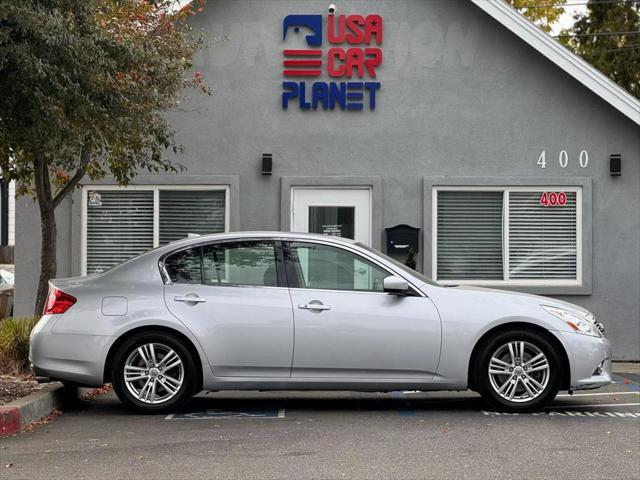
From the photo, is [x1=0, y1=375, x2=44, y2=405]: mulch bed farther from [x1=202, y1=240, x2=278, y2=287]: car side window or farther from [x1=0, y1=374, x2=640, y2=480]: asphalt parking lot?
[x1=202, y1=240, x2=278, y2=287]: car side window

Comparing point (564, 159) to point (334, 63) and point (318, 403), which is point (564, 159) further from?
point (318, 403)

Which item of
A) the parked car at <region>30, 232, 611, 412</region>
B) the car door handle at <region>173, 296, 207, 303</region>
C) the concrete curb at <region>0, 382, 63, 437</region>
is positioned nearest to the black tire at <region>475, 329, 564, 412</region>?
the parked car at <region>30, 232, 611, 412</region>

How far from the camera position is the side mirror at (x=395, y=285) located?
359 inches

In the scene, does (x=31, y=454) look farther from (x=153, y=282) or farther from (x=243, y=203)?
(x=243, y=203)

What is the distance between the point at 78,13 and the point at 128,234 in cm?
604

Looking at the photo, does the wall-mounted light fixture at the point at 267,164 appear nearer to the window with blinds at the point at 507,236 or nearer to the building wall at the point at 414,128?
the building wall at the point at 414,128

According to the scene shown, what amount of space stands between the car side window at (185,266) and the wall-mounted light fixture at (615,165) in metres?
7.39

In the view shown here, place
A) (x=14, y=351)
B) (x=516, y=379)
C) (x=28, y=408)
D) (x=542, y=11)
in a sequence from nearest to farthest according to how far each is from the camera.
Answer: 1. (x=28, y=408)
2. (x=516, y=379)
3. (x=14, y=351)
4. (x=542, y=11)

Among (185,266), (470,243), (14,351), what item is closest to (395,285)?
(185,266)

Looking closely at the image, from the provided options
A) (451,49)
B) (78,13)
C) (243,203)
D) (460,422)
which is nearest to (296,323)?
(460,422)

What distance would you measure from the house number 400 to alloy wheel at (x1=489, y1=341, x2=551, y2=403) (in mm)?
6183

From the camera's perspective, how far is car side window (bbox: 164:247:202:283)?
9383mm

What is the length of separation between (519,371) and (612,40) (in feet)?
83.8

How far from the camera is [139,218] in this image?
14938 mm
